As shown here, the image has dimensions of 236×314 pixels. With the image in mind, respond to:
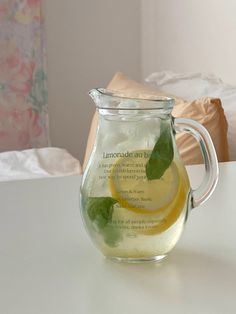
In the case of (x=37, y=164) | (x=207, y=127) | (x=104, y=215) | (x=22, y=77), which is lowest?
(x=37, y=164)

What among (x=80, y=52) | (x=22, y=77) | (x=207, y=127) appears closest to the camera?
(x=207, y=127)

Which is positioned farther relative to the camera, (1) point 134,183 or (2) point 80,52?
(2) point 80,52

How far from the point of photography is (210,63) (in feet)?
8.04

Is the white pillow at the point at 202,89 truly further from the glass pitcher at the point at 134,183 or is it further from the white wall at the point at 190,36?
the glass pitcher at the point at 134,183

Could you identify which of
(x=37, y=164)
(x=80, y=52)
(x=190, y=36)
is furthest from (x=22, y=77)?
(x=37, y=164)

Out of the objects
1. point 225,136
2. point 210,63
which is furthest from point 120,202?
point 210,63

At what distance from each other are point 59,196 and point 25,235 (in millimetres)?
203

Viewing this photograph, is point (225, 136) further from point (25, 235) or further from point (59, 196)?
point (25, 235)

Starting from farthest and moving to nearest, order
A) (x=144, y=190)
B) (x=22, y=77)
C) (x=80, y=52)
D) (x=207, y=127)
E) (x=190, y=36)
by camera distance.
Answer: (x=80, y=52) < (x=22, y=77) < (x=190, y=36) < (x=207, y=127) < (x=144, y=190)

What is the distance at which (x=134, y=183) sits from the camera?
604mm

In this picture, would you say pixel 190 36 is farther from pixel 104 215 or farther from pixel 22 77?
pixel 104 215

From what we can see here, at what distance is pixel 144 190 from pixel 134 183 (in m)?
0.01

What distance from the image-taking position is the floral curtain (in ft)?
9.04

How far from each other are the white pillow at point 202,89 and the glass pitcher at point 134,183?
39.4 inches
